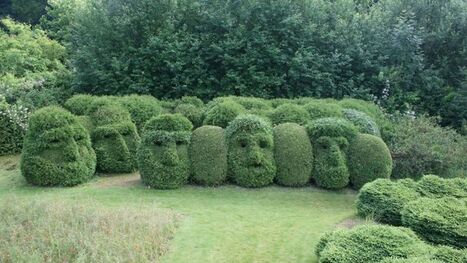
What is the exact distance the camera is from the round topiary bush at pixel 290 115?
12.8 meters

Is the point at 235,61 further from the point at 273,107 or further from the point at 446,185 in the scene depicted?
the point at 446,185

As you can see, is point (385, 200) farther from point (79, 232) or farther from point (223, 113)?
point (223, 113)

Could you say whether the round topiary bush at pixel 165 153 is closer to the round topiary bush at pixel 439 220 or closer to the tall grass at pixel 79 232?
the tall grass at pixel 79 232

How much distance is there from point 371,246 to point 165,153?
601 centimetres

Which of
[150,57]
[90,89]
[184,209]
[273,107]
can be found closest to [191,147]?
[184,209]

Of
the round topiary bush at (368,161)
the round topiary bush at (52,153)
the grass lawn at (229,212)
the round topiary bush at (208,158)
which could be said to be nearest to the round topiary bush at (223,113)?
the round topiary bush at (208,158)

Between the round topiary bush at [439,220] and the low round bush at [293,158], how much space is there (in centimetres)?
406

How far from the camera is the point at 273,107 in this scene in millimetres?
14508

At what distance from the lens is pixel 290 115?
42.2ft

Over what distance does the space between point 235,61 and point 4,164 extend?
291 inches

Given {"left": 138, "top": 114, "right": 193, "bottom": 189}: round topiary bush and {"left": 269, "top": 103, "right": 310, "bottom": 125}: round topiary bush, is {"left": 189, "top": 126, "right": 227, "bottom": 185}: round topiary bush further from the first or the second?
{"left": 269, "top": 103, "right": 310, "bottom": 125}: round topiary bush

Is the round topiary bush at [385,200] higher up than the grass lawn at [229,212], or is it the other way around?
the round topiary bush at [385,200]

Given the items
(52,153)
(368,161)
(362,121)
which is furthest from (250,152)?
(52,153)

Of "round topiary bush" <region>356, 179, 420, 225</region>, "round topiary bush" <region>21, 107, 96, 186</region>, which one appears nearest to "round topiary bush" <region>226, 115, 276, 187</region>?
"round topiary bush" <region>356, 179, 420, 225</region>
